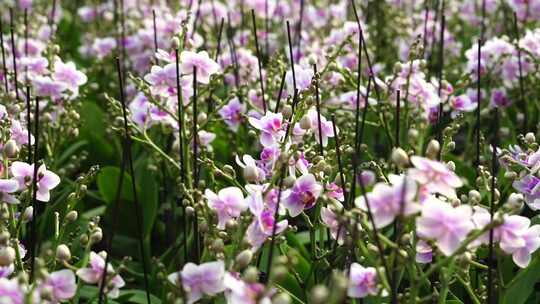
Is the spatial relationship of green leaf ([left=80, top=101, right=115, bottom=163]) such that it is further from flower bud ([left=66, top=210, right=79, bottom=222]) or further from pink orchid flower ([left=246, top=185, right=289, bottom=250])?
pink orchid flower ([left=246, top=185, right=289, bottom=250])

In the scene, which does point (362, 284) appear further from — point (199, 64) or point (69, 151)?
point (69, 151)

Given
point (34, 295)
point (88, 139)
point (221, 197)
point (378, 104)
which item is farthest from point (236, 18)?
point (34, 295)

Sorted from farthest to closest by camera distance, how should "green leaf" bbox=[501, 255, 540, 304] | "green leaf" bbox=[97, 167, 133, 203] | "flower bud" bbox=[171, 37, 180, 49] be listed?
"green leaf" bbox=[97, 167, 133, 203] < "flower bud" bbox=[171, 37, 180, 49] < "green leaf" bbox=[501, 255, 540, 304]

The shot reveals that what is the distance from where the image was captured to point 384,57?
9.59 feet

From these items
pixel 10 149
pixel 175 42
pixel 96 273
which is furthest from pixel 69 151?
pixel 96 273

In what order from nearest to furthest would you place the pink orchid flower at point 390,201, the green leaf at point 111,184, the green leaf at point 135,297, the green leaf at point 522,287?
1. the pink orchid flower at point 390,201
2. the green leaf at point 522,287
3. the green leaf at point 135,297
4. the green leaf at point 111,184

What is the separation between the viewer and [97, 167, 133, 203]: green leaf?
6.34 feet

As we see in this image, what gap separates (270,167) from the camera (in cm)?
121

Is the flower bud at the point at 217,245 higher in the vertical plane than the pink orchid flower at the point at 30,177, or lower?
lower

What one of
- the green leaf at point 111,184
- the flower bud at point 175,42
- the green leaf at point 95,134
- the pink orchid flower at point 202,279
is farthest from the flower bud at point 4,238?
the green leaf at point 95,134

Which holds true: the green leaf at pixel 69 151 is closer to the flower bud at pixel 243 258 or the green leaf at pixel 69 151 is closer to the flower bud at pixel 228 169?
the flower bud at pixel 228 169

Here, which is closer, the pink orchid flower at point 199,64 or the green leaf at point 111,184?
the pink orchid flower at point 199,64

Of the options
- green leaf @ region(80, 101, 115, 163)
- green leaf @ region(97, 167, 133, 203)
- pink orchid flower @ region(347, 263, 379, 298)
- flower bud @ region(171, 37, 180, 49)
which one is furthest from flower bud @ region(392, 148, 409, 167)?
green leaf @ region(80, 101, 115, 163)

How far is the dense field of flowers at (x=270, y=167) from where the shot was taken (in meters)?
0.96
